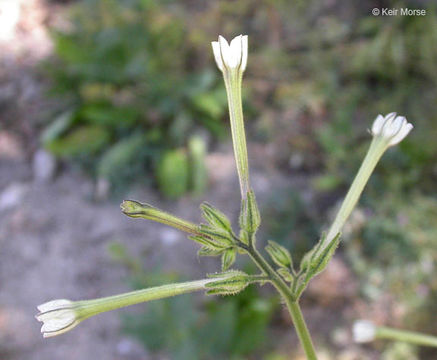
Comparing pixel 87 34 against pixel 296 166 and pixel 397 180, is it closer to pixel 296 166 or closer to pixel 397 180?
pixel 296 166

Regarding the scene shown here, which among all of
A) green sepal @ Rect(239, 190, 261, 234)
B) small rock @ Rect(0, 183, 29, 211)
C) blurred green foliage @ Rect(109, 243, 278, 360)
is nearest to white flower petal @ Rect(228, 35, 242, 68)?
green sepal @ Rect(239, 190, 261, 234)

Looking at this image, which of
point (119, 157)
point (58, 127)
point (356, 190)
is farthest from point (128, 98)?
point (356, 190)

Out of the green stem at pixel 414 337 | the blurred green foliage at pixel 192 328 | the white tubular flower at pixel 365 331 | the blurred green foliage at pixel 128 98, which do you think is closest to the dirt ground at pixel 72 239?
the blurred green foliage at pixel 128 98

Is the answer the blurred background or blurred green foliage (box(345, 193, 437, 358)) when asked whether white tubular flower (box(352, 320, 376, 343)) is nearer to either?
the blurred background

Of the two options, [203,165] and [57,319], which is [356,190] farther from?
[203,165]

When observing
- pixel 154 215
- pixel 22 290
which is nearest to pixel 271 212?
pixel 22 290

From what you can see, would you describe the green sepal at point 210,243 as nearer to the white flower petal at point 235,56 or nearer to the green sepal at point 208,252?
the green sepal at point 208,252
